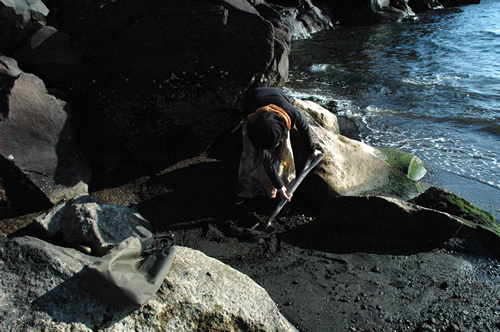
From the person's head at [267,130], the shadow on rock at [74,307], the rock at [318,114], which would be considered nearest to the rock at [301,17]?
the rock at [318,114]

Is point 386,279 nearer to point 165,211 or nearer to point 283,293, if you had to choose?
point 283,293

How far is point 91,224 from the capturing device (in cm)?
330

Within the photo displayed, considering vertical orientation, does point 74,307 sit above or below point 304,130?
below

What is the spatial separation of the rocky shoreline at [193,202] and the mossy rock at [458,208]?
0.7 inches

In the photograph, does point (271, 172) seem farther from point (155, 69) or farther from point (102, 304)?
point (102, 304)

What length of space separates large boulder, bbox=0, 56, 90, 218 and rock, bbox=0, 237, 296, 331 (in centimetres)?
144

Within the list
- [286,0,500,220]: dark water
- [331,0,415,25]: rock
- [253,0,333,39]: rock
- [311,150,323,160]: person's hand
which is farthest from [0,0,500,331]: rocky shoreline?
[331,0,415,25]: rock

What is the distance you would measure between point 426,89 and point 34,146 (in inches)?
364

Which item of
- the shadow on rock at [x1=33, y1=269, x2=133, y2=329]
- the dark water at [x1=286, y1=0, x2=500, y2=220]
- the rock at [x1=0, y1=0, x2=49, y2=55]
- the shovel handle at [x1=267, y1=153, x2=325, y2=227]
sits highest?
the rock at [x1=0, y1=0, x2=49, y2=55]

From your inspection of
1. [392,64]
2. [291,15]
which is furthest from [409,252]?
[291,15]

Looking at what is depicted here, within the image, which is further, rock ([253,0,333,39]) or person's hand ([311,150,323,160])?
rock ([253,0,333,39])

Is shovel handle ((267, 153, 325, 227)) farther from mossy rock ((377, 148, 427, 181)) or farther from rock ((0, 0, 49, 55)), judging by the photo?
rock ((0, 0, 49, 55))

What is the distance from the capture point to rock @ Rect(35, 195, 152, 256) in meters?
3.29

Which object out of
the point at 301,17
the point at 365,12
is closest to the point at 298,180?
the point at 301,17
